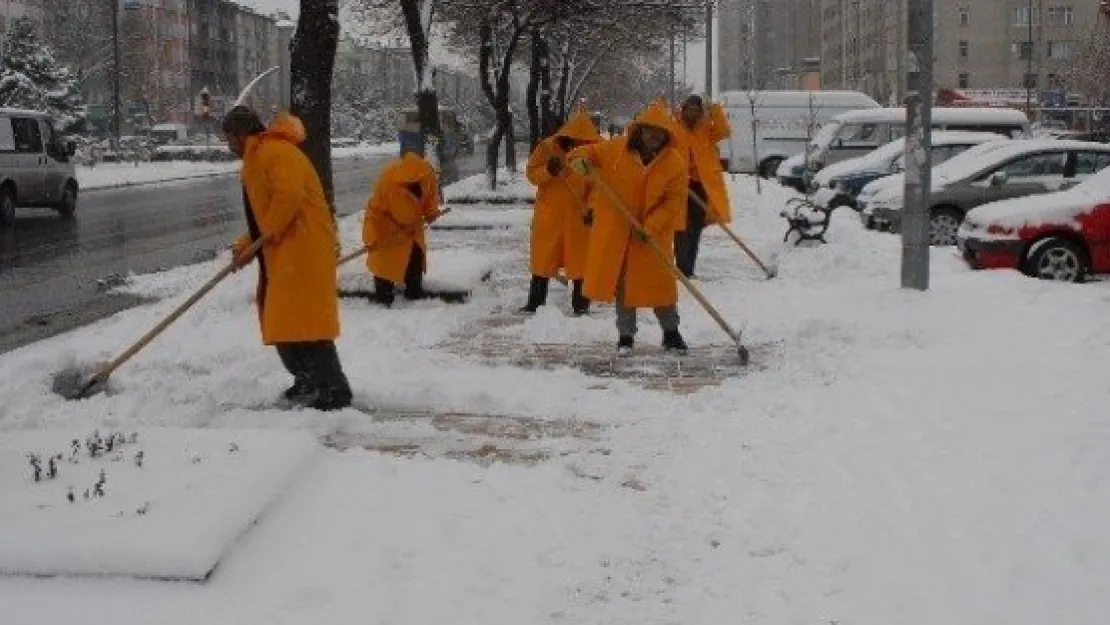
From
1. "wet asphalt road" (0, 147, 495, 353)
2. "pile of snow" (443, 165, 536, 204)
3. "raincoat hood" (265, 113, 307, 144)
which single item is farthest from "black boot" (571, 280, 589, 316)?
"pile of snow" (443, 165, 536, 204)

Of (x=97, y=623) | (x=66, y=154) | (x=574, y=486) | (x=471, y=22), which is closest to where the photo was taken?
(x=97, y=623)

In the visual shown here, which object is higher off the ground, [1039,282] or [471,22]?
[471,22]

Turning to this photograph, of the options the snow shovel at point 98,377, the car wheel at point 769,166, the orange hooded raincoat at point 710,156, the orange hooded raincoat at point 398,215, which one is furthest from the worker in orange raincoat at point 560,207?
the car wheel at point 769,166

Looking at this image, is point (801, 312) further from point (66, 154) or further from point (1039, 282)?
point (66, 154)

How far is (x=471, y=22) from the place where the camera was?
31.7 meters

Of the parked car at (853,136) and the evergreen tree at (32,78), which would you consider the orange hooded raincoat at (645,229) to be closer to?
the parked car at (853,136)

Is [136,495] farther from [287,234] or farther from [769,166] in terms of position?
[769,166]

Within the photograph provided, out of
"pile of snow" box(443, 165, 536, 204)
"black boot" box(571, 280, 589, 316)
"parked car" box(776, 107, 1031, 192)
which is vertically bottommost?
"black boot" box(571, 280, 589, 316)

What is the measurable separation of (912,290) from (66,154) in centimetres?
1840

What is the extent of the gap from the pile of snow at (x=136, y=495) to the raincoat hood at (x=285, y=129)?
174 cm

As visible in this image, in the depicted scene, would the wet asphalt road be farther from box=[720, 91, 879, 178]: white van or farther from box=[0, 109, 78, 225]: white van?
box=[720, 91, 879, 178]: white van

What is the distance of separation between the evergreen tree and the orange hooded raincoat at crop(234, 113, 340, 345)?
50.8 metres

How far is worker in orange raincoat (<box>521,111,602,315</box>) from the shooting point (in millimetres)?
10273

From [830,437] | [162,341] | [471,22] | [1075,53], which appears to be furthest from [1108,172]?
[1075,53]
